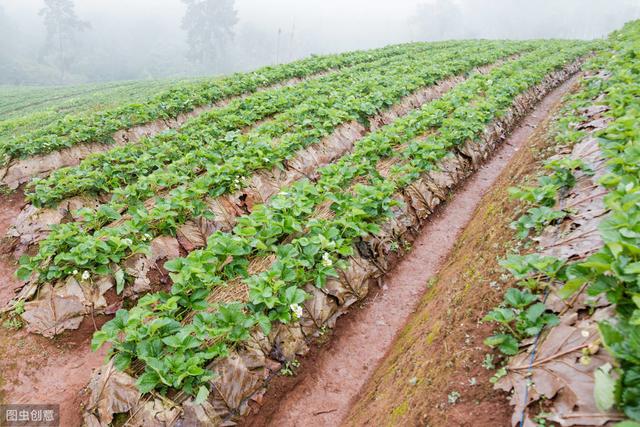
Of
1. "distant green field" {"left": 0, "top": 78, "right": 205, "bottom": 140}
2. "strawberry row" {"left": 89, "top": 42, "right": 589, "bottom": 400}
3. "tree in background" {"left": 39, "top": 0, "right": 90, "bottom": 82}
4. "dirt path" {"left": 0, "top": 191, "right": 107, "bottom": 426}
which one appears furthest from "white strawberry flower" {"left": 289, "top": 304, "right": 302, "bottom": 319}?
"tree in background" {"left": 39, "top": 0, "right": 90, "bottom": 82}

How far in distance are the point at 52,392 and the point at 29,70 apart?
7536 cm

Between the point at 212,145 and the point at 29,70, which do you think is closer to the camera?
the point at 212,145

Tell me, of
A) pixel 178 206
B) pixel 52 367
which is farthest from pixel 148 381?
pixel 178 206

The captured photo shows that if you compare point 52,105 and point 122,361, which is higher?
point 52,105

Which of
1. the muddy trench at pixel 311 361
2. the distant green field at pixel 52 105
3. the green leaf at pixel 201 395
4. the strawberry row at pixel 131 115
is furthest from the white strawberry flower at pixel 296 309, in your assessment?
the distant green field at pixel 52 105

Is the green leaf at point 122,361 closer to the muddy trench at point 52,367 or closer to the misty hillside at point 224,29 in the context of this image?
the muddy trench at point 52,367

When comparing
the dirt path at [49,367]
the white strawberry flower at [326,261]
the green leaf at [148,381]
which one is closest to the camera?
the green leaf at [148,381]

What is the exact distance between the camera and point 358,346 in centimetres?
509

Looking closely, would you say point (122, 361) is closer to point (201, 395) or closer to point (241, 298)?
point (201, 395)

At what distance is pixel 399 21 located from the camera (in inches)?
Answer: 4318

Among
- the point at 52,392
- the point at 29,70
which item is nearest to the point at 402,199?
the point at 52,392

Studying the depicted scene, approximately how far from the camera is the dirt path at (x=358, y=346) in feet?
14.1

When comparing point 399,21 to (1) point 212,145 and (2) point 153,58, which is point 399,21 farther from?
(1) point 212,145

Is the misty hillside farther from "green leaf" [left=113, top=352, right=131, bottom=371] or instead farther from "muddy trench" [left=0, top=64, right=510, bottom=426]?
"green leaf" [left=113, top=352, right=131, bottom=371]
